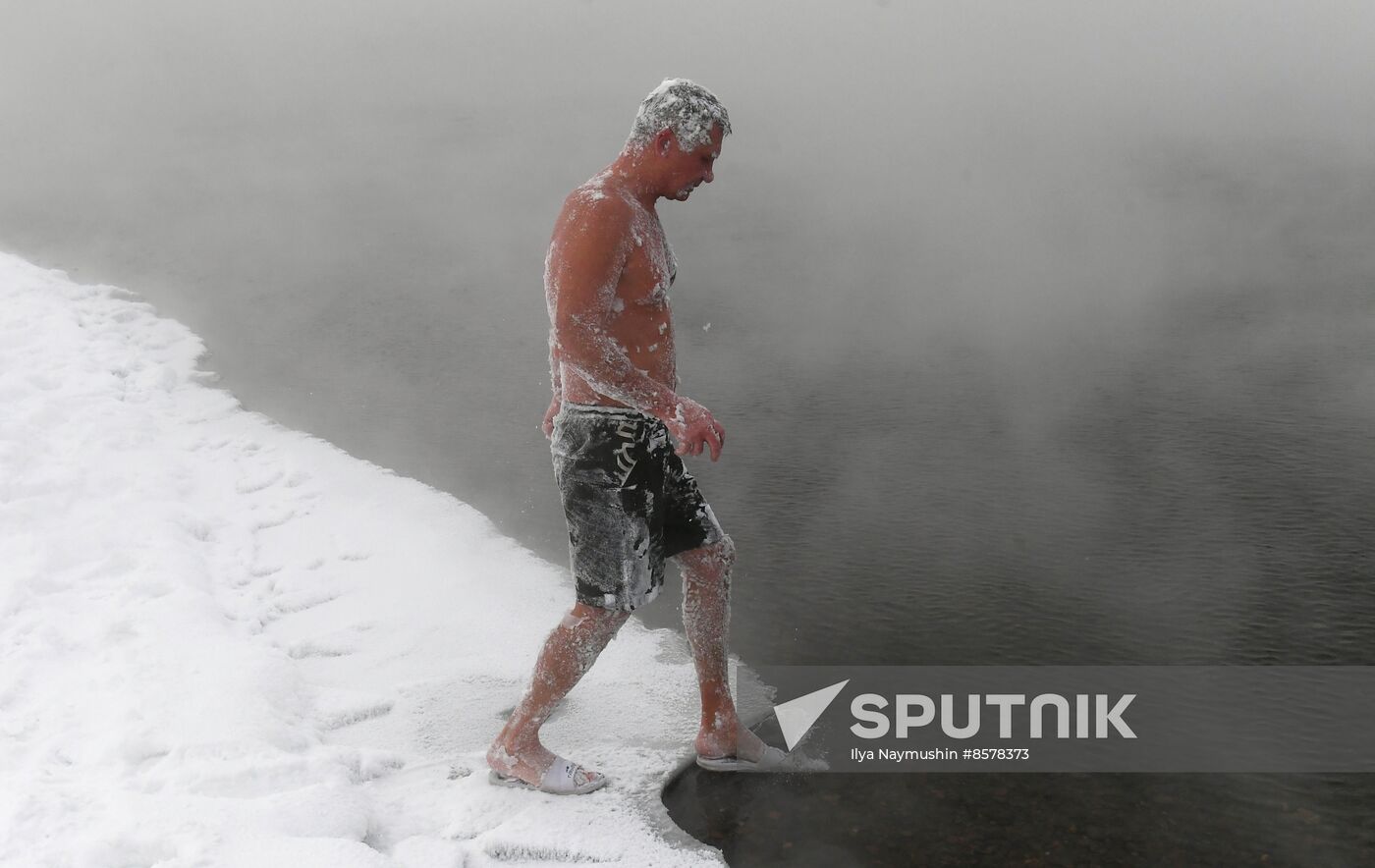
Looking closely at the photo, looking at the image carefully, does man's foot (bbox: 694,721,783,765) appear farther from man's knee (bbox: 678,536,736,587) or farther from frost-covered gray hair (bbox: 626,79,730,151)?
frost-covered gray hair (bbox: 626,79,730,151)

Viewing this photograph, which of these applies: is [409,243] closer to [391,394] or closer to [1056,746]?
[391,394]

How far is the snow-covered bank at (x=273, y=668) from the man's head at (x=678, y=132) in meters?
1.35

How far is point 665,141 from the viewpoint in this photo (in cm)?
246

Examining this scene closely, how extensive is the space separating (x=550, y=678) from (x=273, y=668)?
3.06ft

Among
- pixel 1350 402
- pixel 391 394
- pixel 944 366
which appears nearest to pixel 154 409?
pixel 391 394

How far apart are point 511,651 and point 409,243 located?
21.3 feet

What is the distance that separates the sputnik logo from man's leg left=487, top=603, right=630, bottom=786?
59 cm

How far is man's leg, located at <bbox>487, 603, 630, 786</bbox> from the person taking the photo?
A: 2.59 metres

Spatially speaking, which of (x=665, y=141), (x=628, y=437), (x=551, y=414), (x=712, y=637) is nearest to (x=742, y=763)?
(x=712, y=637)

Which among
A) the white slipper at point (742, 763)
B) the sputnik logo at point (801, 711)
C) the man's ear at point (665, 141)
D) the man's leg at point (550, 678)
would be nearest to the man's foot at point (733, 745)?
the white slipper at point (742, 763)

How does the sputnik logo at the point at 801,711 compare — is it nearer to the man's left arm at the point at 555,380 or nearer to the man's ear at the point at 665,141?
the man's left arm at the point at 555,380

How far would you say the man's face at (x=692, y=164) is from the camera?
2465mm

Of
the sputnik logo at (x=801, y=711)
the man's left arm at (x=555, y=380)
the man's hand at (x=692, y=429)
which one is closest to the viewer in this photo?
the man's hand at (x=692, y=429)

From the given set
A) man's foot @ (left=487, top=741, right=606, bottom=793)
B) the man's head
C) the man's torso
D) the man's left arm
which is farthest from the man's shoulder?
man's foot @ (left=487, top=741, right=606, bottom=793)
